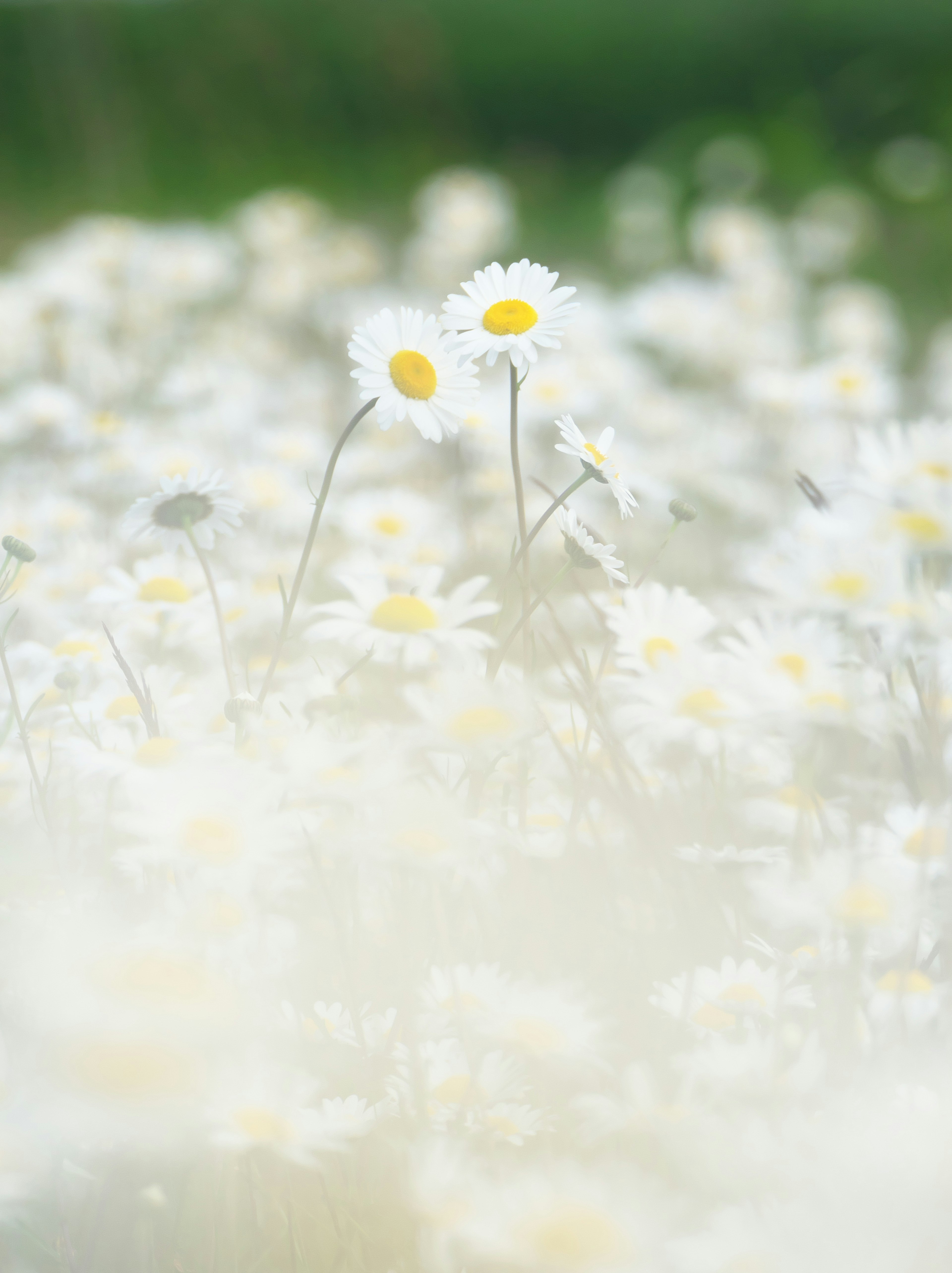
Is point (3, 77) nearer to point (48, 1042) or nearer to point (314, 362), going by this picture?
point (314, 362)

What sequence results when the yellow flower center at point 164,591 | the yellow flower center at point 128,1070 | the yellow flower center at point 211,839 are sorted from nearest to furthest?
the yellow flower center at point 128,1070 → the yellow flower center at point 211,839 → the yellow flower center at point 164,591

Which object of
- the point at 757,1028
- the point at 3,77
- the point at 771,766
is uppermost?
the point at 3,77

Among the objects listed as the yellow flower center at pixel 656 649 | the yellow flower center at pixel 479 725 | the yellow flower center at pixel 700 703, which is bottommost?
the yellow flower center at pixel 479 725

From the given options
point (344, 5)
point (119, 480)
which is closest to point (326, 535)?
point (119, 480)

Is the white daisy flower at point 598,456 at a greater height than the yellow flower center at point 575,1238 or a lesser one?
greater

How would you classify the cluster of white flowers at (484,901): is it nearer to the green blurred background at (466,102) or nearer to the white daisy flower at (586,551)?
the white daisy flower at (586,551)

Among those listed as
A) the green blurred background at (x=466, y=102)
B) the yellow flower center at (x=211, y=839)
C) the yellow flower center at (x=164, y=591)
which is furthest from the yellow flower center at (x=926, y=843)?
the green blurred background at (x=466, y=102)

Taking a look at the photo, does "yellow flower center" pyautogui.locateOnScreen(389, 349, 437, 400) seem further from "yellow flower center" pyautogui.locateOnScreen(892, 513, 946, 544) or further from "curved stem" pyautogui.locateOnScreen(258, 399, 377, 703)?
"yellow flower center" pyautogui.locateOnScreen(892, 513, 946, 544)
